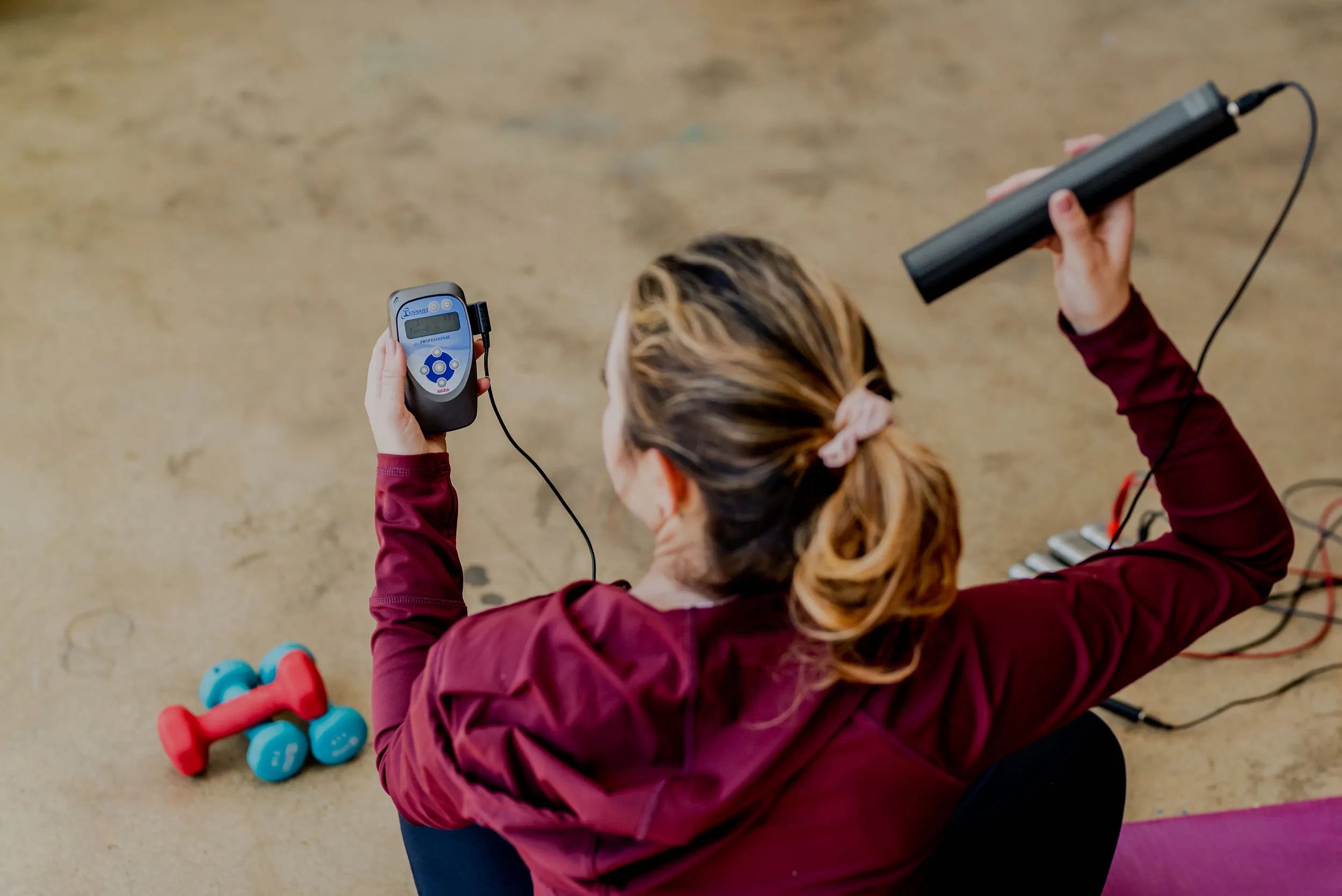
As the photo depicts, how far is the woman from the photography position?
741 millimetres

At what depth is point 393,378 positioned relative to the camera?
42.6 inches

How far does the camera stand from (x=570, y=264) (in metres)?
2.37

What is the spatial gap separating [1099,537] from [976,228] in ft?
3.50

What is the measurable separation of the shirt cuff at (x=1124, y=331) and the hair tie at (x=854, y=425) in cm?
20

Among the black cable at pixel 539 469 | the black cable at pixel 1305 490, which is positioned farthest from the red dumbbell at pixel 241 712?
the black cable at pixel 1305 490

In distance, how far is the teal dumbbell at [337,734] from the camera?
5.00 ft

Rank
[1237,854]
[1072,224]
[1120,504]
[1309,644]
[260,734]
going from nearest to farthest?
[1072,224]
[1237,854]
[260,734]
[1309,644]
[1120,504]

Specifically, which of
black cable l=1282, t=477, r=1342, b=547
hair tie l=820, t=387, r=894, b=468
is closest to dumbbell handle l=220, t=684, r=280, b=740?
hair tie l=820, t=387, r=894, b=468

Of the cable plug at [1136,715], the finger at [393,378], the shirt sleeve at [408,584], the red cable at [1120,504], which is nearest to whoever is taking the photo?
the shirt sleeve at [408,584]

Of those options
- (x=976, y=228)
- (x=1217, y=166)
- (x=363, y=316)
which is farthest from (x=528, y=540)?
(x=1217, y=166)

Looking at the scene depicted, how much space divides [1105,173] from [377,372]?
62 centimetres

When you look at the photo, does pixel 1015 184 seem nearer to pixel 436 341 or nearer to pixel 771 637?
pixel 771 637

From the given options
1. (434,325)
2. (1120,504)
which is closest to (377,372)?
(434,325)

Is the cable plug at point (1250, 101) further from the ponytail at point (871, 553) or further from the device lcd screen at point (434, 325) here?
the device lcd screen at point (434, 325)
